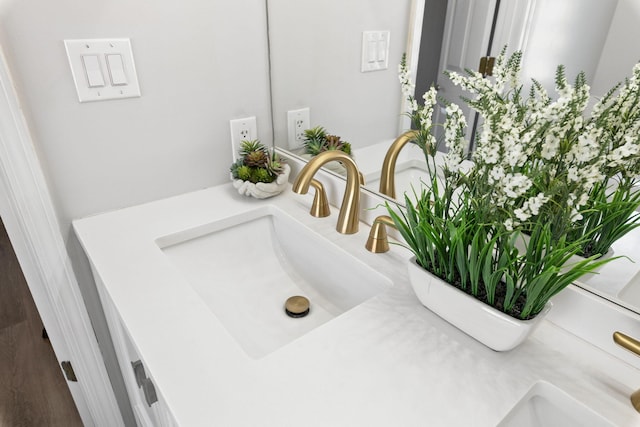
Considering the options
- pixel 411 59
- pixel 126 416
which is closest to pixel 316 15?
pixel 411 59

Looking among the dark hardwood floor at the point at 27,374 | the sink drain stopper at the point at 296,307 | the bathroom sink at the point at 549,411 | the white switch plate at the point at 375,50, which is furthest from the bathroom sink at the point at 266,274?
the dark hardwood floor at the point at 27,374

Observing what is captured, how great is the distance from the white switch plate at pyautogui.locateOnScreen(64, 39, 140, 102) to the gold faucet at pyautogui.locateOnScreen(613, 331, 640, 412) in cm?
103

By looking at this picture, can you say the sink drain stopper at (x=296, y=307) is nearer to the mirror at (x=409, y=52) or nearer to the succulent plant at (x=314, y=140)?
the mirror at (x=409, y=52)

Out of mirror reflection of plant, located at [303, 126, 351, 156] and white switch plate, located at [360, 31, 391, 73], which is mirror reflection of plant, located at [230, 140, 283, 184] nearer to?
mirror reflection of plant, located at [303, 126, 351, 156]

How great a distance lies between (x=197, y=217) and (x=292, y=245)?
9.8 inches

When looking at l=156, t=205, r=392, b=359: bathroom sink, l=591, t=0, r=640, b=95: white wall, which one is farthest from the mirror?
l=156, t=205, r=392, b=359: bathroom sink

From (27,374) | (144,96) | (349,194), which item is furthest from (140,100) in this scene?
(27,374)

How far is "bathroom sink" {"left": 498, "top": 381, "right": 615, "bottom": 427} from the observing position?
54 centimetres

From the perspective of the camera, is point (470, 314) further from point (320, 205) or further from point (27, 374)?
point (27, 374)

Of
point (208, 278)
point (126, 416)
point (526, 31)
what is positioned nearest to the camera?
point (526, 31)

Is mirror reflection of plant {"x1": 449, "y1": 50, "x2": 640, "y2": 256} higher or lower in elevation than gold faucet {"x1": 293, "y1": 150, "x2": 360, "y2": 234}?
higher

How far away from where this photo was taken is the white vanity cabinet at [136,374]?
792 millimetres

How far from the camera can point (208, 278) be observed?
983 millimetres

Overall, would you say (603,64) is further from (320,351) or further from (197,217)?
(197,217)
